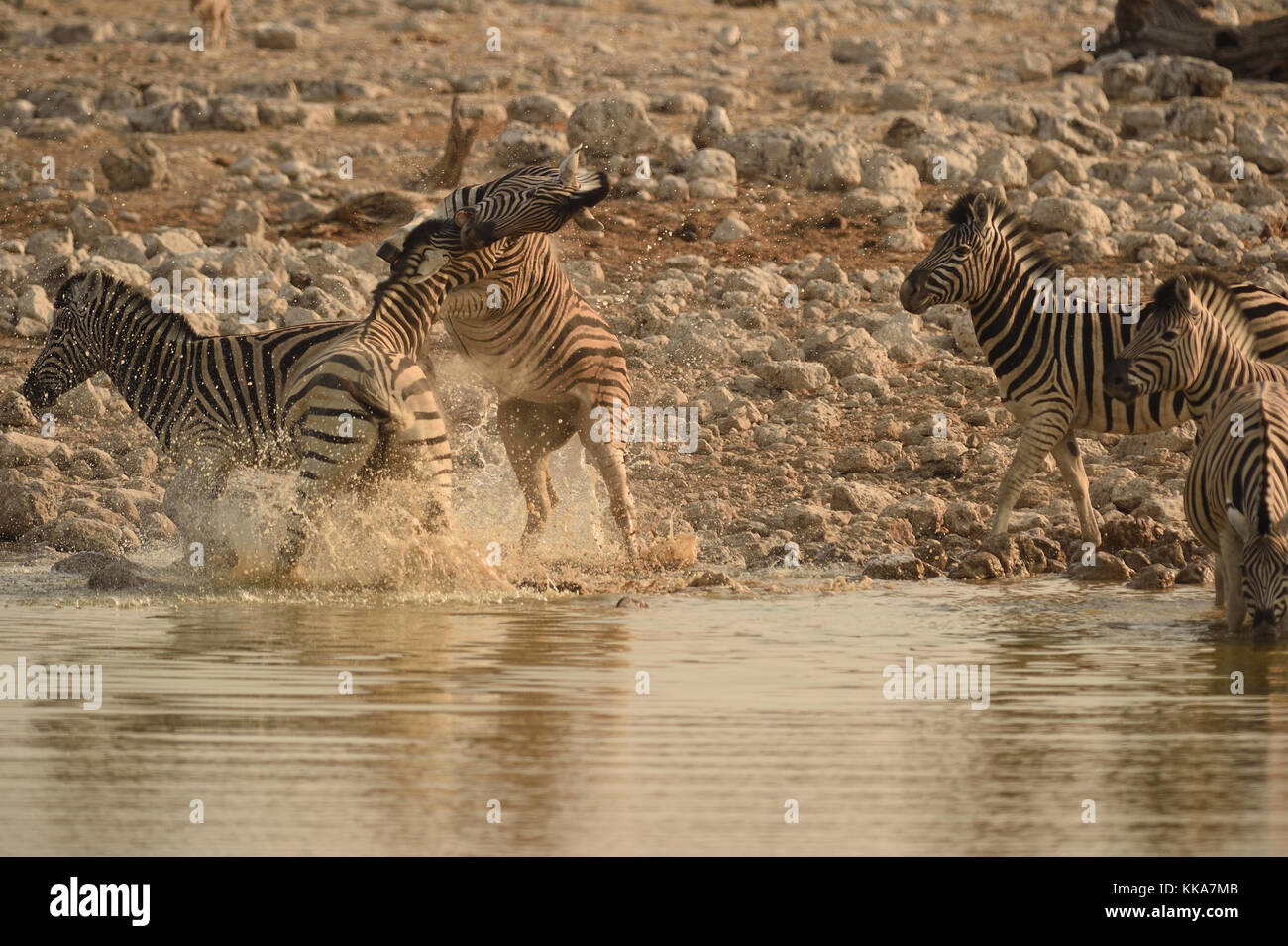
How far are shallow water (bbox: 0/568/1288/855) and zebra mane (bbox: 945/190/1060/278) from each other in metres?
2.63

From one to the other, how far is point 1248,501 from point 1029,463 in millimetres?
Result: 2687

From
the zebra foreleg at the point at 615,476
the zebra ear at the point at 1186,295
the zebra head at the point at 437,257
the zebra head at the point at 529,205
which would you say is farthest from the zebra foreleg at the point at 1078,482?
the zebra head at the point at 437,257

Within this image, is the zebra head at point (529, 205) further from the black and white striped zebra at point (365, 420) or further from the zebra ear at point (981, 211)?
the zebra ear at point (981, 211)

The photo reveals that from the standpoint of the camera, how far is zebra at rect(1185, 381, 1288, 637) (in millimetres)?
8531

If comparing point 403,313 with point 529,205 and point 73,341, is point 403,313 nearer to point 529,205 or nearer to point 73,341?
point 529,205

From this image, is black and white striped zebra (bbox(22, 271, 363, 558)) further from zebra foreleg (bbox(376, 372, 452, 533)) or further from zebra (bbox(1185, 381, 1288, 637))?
zebra (bbox(1185, 381, 1288, 637))

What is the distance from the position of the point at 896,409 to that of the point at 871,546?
7.37 ft

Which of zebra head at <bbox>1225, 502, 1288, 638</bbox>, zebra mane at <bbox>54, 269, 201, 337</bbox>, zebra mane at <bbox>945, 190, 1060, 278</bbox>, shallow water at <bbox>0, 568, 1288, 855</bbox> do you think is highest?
zebra mane at <bbox>945, 190, 1060, 278</bbox>

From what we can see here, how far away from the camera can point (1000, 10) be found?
28.3 meters

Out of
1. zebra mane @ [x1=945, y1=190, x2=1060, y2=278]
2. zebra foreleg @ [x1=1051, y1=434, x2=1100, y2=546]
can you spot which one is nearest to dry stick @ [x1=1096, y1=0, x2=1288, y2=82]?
zebra mane @ [x1=945, y1=190, x2=1060, y2=278]

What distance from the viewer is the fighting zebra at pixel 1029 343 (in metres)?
11.4
